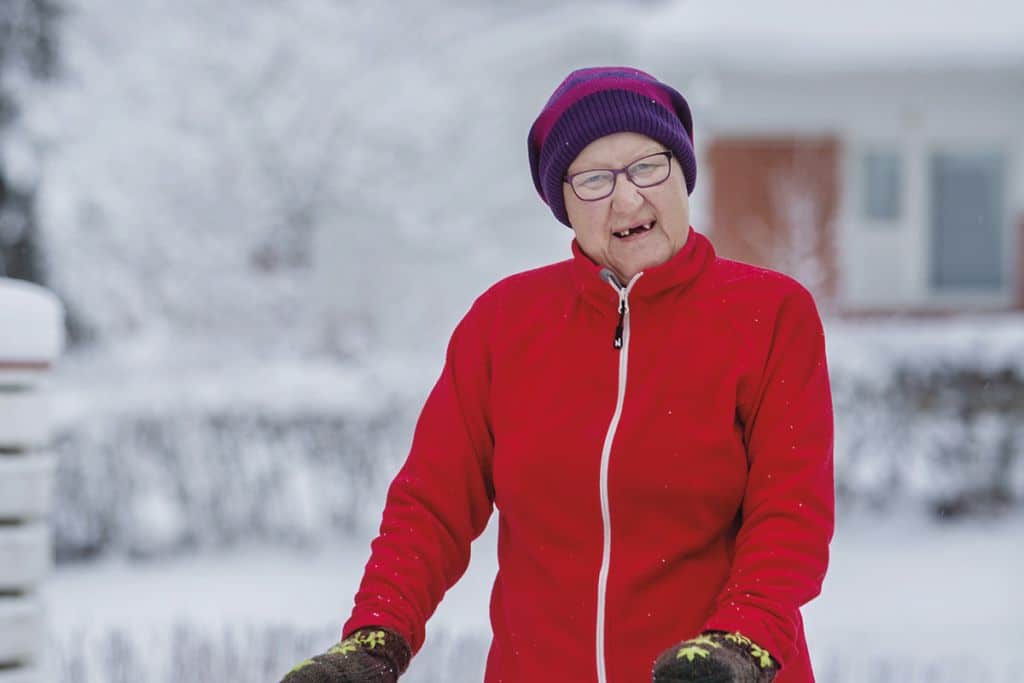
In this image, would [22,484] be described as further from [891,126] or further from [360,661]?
[891,126]

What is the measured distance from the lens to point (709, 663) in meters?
1.73

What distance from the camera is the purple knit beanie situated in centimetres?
215

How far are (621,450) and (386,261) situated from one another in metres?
11.4

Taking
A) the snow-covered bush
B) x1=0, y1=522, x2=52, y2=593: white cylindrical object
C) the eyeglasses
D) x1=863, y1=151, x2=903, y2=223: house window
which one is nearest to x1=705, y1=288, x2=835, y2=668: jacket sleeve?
the eyeglasses

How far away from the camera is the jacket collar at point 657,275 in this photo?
82.5 inches

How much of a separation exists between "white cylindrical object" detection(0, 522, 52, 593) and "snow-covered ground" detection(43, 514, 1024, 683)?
3.98 feet

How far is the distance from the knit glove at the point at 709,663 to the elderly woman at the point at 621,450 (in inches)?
2.4

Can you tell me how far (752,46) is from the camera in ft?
46.4

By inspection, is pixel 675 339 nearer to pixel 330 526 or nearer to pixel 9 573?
pixel 9 573

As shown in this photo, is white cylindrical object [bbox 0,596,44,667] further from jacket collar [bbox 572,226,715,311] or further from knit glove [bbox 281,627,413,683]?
jacket collar [bbox 572,226,715,311]

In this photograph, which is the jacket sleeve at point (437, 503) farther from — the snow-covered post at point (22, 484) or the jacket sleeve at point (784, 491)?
the snow-covered post at point (22, 484)

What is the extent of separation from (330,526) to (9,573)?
5050 millimetres

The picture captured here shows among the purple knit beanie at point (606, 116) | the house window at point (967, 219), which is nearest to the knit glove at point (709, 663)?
the purple knit beanie at point (606, 116)

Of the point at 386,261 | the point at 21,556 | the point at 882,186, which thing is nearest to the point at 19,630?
the point at 21,556
